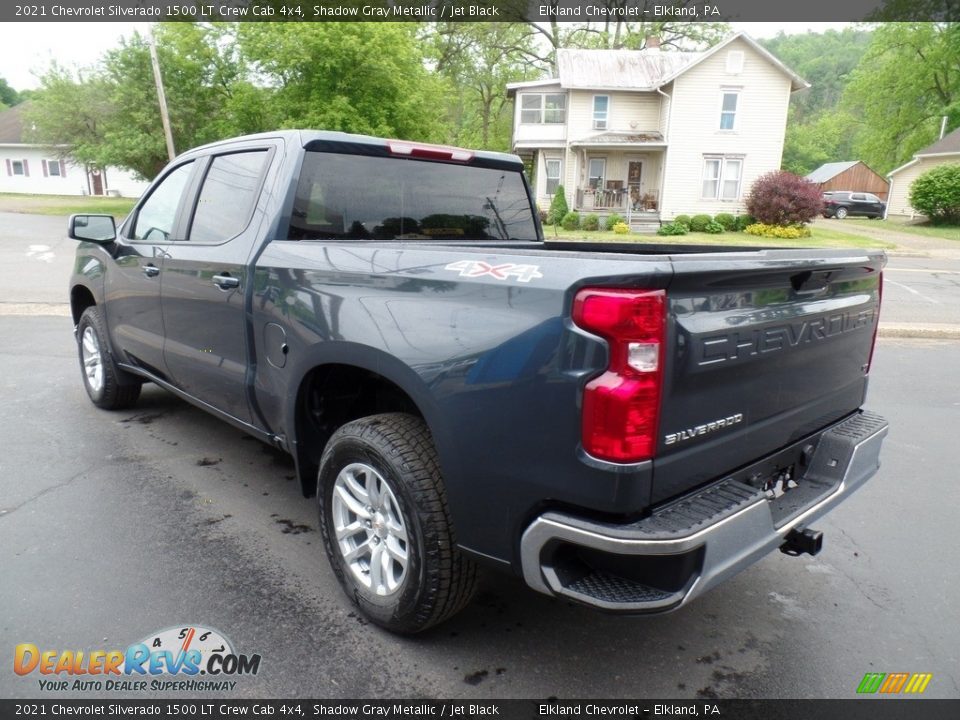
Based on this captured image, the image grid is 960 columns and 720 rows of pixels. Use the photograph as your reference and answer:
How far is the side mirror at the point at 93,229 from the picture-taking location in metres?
4.52

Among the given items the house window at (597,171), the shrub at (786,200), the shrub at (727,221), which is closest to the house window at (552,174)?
the house window at (597,171)

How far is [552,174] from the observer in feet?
106

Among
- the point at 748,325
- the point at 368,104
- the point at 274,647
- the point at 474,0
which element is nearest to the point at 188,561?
the point at 274,647

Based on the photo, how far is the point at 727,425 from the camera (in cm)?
219

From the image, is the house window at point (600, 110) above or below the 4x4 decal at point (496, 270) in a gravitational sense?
above

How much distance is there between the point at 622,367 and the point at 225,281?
86.3 inches

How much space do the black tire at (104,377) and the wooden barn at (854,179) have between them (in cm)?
5236

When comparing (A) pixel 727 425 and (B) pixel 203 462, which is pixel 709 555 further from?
(B) pixel 203 462

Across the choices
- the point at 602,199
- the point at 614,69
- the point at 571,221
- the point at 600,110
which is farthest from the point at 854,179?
the point at 571,221

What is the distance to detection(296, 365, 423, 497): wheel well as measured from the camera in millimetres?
2900

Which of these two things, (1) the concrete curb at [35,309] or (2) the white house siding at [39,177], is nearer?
(1) the concrete curb at [35,309]

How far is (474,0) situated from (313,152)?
43.5 metres

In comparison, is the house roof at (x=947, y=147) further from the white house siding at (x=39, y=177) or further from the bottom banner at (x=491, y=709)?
the white house siding at (x=39, y=177)

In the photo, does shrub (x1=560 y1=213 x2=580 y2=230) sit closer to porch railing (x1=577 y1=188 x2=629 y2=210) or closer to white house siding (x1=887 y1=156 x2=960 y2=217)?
porch railing (x1=577 y1=188 x2=629 y2=210)
